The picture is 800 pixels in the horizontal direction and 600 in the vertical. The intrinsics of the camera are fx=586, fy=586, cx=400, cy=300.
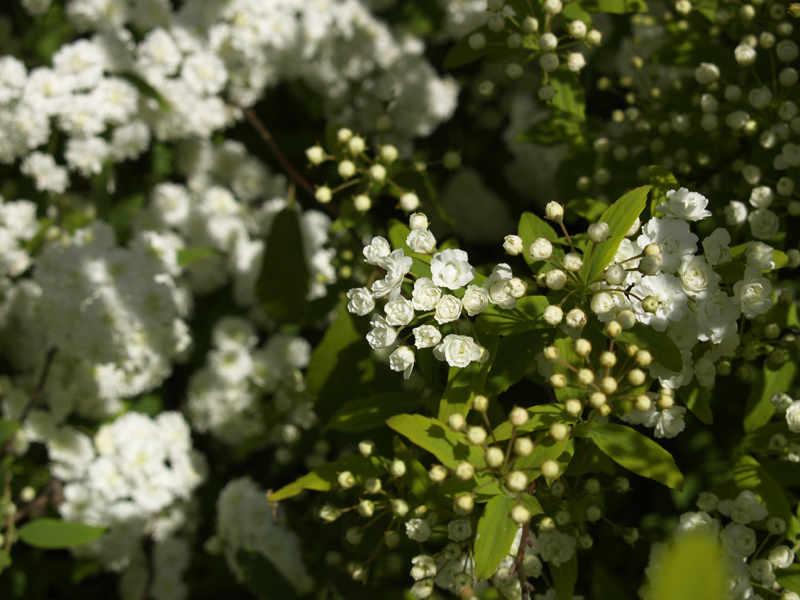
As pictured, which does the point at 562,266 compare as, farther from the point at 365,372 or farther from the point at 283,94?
the point at 283,94

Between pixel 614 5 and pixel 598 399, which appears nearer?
pixel 598 399

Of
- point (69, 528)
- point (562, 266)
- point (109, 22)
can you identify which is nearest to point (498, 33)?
point (562, 266)

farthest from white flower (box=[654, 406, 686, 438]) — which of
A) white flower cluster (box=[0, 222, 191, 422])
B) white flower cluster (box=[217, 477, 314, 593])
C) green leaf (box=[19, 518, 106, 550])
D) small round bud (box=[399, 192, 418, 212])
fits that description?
green leaf (box=[19, 518, 106, 550])

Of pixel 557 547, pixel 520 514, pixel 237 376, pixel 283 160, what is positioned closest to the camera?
pixel 520 514

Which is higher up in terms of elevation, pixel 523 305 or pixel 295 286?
pixel 523 305

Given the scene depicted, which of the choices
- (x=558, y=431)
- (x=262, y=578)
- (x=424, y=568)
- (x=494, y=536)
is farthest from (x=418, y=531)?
(x=262, y=578)

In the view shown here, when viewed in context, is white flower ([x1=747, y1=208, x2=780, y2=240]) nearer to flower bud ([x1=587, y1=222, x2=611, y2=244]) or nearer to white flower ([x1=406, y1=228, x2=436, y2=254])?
flower bud ([x1=587, y1=222, x2=611, y2=244])

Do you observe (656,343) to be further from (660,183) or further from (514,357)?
(660,183)
